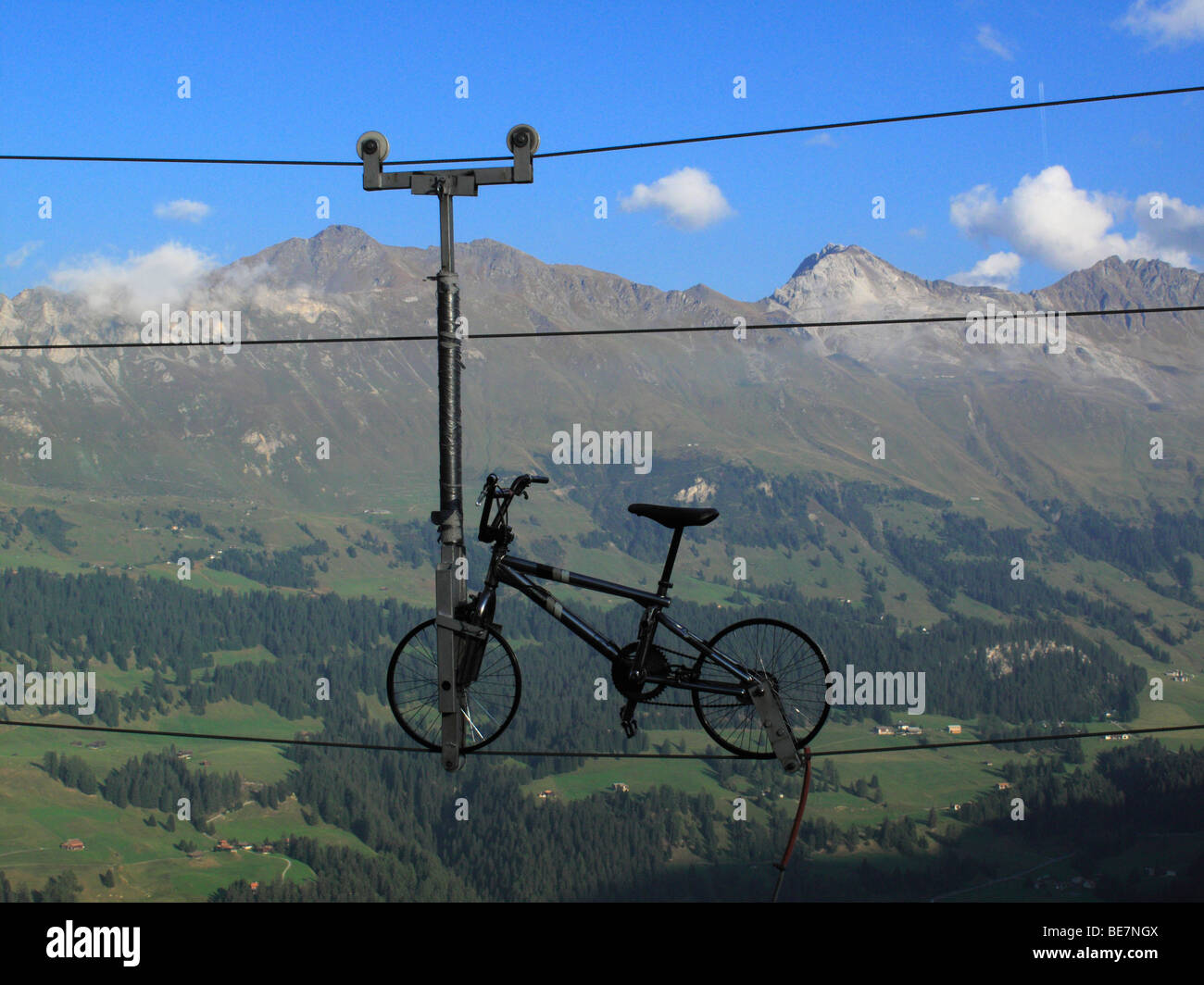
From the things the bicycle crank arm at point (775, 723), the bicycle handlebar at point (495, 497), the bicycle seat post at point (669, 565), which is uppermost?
the bicycle handlebar at point (495, 497)

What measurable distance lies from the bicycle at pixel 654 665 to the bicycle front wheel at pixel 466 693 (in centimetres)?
1

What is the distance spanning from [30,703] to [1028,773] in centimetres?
16501

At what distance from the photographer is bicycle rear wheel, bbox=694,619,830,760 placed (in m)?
10.4

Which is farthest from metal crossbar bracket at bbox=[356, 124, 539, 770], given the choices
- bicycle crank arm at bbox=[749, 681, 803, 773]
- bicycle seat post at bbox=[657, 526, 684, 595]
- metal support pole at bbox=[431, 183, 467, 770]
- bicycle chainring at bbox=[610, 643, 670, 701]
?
bicycle crank arm at bbox=[749, 681, 803, 773]

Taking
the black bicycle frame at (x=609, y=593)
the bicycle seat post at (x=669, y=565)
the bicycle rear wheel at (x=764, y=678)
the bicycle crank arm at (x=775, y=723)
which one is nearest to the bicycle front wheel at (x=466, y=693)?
the black bicycle frame at (x=609, y=593)

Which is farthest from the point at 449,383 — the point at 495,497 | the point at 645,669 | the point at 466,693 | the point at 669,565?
the point at 645,669

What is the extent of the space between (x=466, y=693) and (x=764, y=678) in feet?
9.73

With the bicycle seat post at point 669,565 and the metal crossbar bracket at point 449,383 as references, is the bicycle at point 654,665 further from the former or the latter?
the metal crossbar bracket at point 449,383

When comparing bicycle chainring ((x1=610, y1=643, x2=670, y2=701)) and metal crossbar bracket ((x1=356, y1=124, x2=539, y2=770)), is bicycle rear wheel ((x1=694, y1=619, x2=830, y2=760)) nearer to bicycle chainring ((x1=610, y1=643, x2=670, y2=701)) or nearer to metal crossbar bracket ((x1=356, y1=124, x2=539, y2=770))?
bicycle chainring ((x1=610, y1=643, x2=670, y2=701))

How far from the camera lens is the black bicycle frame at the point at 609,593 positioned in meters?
10.2

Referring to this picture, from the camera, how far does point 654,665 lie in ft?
34.3
